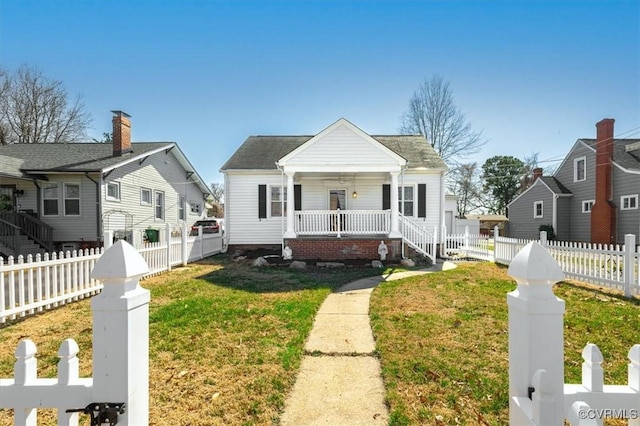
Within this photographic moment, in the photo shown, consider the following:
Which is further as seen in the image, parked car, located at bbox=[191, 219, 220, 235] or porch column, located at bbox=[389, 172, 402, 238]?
parked car, located at bbox=[191, 219, 220, 235]

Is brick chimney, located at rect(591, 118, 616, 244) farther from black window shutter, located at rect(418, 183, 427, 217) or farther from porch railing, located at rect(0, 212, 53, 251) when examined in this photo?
porch railing, located at rect(0, 212, 53, 251)

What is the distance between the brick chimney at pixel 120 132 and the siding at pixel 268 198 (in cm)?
609

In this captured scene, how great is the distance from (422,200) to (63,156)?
1793 centimetres

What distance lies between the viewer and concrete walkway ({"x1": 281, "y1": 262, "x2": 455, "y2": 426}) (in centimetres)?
264

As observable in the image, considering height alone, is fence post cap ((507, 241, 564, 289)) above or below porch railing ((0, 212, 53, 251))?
above

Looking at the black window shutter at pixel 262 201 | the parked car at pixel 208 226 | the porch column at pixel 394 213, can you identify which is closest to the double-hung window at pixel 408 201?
the porch column at pixel 394 213

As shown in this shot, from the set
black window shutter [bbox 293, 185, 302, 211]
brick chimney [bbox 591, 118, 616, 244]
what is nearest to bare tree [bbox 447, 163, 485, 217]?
brick chimney [bbox 591, 118, 616, 244]

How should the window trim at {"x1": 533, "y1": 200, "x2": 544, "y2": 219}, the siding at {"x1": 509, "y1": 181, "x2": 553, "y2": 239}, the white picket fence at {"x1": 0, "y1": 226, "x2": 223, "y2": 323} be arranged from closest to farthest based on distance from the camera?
the white picket fence at {"x1": 0, "y1": 226, "x2": 223, "y2": 323}, the siding at {"x1": 509, "y1": 181, "x2": 553, "y2": 239}, the window trim at {"x1": 533, "y1": 200, "x2": 544, "y2": 219}

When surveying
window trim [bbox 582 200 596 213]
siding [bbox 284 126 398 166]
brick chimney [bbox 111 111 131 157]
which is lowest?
window trim [bbox 582 200 596 213]

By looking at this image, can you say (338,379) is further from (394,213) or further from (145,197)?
(145,197)

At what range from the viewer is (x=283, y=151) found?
16.5 m

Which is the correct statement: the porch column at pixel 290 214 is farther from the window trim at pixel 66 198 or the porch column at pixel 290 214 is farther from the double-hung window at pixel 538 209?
the double-hung window at pixel 538 209

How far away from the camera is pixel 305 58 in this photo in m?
12.2

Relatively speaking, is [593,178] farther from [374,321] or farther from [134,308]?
[134,308]
